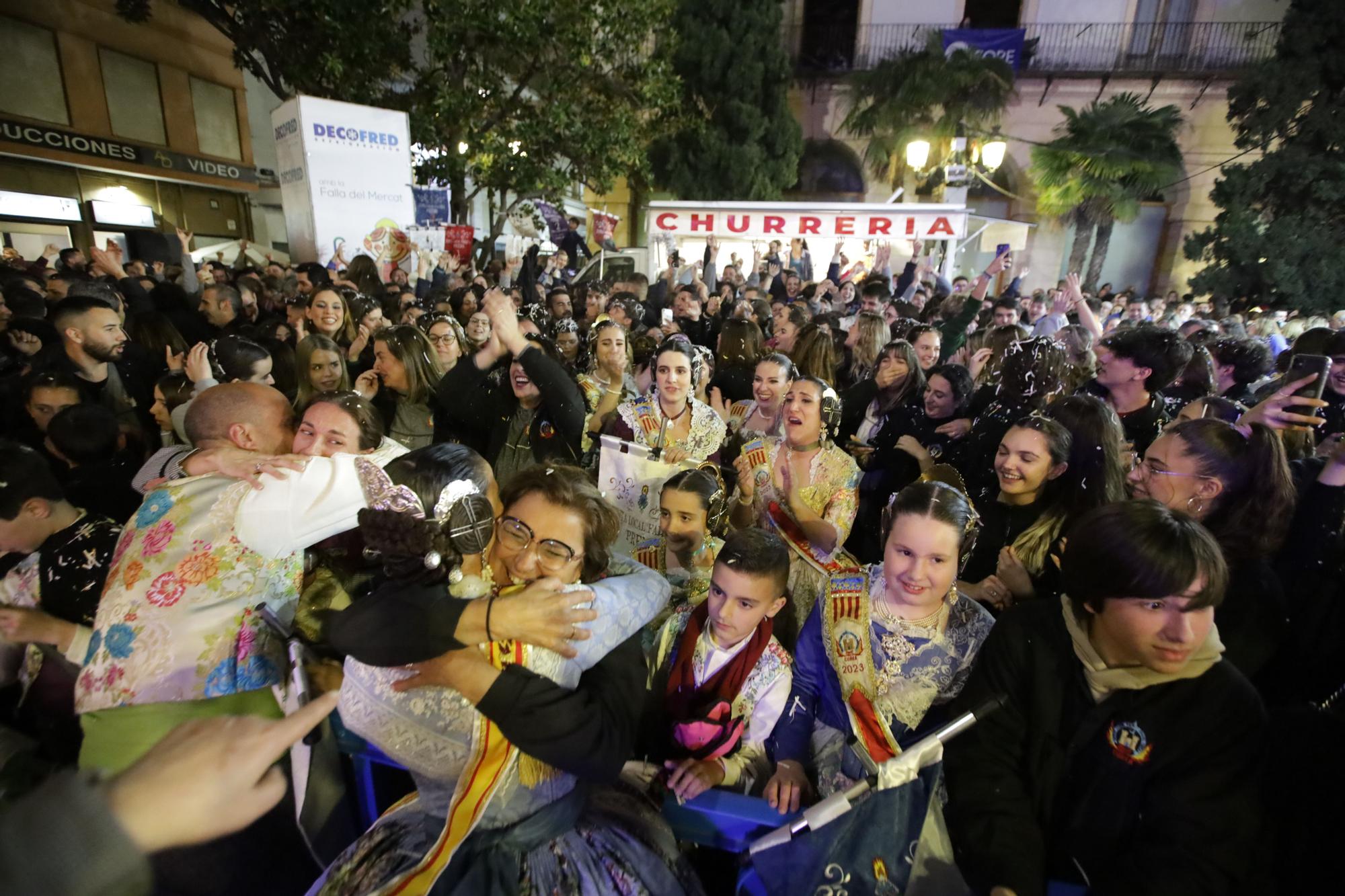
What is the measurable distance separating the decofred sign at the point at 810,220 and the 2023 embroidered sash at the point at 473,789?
10.9 metres

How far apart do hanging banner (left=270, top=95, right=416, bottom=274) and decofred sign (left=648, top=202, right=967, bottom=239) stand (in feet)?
15.7

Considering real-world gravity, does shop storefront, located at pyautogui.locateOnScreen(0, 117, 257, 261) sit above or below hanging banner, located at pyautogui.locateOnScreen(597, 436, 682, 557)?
above

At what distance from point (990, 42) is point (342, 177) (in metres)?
19.2

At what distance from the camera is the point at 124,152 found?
13.5 m

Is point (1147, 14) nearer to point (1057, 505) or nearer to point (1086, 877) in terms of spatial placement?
point (1057, 505)

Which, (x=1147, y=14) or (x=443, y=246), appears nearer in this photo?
(x=443, y=246)

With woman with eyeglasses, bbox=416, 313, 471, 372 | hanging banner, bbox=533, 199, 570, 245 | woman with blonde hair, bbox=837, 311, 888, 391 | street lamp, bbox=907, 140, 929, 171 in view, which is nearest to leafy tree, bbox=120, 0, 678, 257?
hanging banner, bbox=533, 199, 570, 245

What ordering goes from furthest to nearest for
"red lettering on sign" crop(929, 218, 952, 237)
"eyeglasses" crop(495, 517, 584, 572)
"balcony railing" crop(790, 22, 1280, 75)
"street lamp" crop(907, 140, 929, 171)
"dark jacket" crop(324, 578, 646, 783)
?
"balcony railing" crop(790, 22, 1280, 75), "red lettering on sign" crop(929, 218, 952, 237), "street lamp" crop(907, 140, 929, 171), "eyeglasses" crop(495, 517, 584, 572), "dark jacket" crop(324, 578, 646, 783)

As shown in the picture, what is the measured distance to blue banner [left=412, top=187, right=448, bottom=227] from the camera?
1070 centimetres

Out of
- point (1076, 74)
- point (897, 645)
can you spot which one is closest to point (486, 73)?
point (897, 645)

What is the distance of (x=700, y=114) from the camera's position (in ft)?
64.8

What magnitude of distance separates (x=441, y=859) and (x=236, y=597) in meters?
0.93

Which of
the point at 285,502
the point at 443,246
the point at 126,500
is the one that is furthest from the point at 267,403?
the point at 443,246

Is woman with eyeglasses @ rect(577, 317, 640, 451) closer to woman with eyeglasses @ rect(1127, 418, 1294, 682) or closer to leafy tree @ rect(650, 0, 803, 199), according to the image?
woman with eyeglasses @ rect(1127, 418, 1294, 682)
